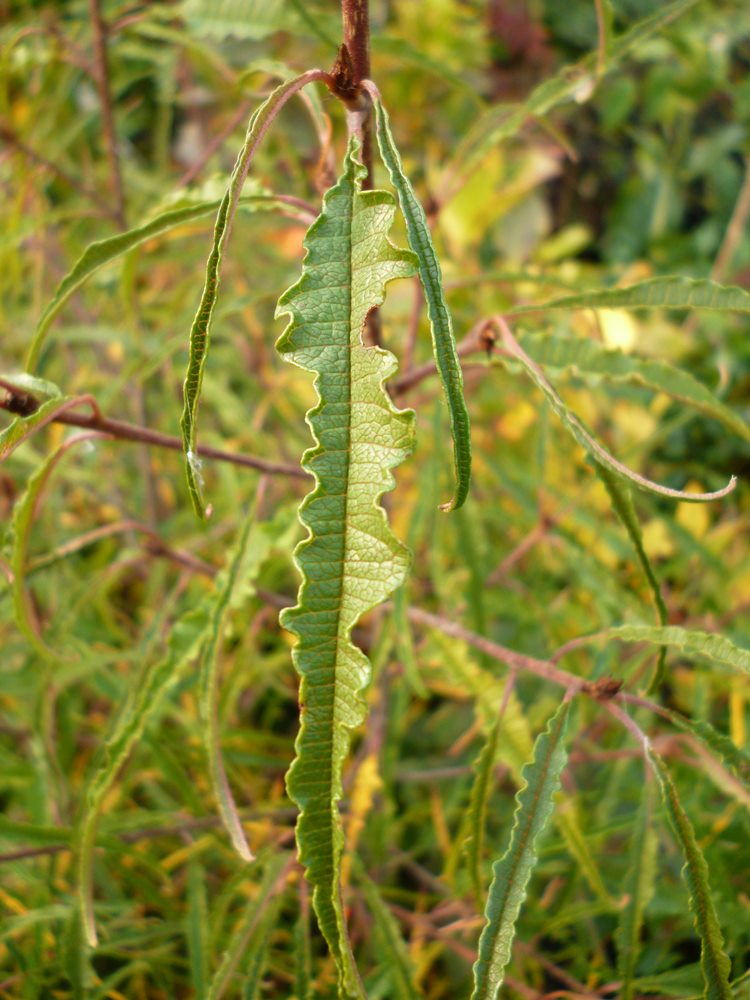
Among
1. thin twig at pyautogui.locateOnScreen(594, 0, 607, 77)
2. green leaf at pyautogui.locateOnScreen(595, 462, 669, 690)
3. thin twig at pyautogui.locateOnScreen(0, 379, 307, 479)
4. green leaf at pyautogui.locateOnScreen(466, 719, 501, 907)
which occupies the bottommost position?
green leaf at pyautogui.locateOnScreen(466, 719, 501, 907)

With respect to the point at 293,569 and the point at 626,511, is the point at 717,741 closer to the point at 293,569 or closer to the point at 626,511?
the point at 626,511

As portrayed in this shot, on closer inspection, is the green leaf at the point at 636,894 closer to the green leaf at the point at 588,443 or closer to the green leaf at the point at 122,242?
the green leaf at the point at 588,443

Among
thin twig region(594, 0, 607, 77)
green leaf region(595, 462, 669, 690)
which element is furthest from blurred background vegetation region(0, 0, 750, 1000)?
green leaf region(595, 462, 669, 690)

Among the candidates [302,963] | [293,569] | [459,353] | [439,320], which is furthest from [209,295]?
[293,569]

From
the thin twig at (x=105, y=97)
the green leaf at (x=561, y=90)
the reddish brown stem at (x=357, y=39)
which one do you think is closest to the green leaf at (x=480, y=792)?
the reddish brown stem at (x=357, y=39)

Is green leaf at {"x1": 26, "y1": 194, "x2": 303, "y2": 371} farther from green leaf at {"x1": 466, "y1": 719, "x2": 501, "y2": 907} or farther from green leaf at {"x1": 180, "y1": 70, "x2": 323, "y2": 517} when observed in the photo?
green leaf at {"x1": 466, "y1": 719, "x2": 501, "y2": 907}

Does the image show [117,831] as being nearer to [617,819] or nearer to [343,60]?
[617,819]

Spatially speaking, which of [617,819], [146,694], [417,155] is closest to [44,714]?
[146,694]
